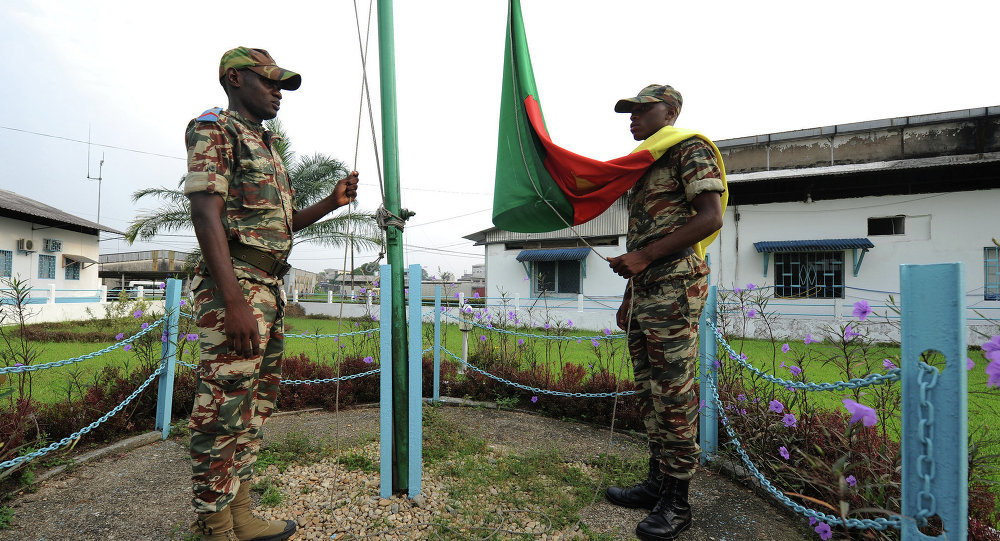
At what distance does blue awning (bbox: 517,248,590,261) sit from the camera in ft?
47.3

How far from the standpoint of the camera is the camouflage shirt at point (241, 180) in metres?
1.68

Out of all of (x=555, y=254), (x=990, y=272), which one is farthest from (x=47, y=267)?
(x=990, y=272)

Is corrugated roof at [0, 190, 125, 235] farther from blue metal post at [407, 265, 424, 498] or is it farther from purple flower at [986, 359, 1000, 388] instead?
purple flower at [986, 359, 1000, 388]

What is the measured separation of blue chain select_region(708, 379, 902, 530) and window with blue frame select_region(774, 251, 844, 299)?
10.4m

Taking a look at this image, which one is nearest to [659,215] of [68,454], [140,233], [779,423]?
[779,423]

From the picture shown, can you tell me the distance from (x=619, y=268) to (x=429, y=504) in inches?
61.4

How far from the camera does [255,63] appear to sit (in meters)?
1.87

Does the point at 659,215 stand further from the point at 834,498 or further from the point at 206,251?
the point at 206,251

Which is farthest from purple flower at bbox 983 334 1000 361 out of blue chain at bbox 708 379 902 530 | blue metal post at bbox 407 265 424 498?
blue metal post at bbox 407 265 424 498

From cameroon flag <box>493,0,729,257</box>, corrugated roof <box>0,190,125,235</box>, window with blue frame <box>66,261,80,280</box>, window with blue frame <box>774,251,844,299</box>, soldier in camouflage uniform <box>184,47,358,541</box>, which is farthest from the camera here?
window with blue frame <box>66,261,80,280</box>

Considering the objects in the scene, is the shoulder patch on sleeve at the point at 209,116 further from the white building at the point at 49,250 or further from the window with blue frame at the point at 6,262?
the window with blue frame at the point at 6,262

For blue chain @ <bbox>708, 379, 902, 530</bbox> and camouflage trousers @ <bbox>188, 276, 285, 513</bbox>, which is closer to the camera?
blue chain @ <bbox>708, 379, 902, 530</bbox>

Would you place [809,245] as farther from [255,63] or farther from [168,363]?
[168,363]

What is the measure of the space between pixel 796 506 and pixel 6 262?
21160 millimetres
